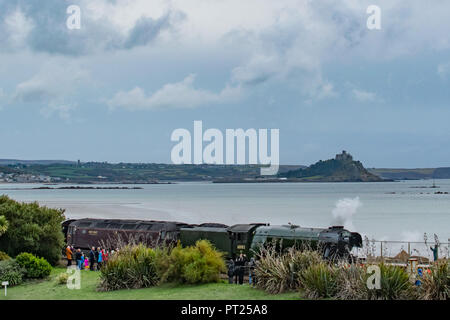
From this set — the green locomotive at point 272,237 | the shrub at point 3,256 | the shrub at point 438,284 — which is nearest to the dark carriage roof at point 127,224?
the green locomotive at point 272,237

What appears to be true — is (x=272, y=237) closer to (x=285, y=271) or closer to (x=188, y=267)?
(x=188, y=267)

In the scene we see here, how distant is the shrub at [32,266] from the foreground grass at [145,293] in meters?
0.90

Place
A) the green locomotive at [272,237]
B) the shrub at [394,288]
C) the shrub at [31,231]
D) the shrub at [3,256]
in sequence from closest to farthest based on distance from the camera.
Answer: the shrub at [394,288] → the shrub at [3,256] → the green locomotive at [272,237] → the shrub at [31,231]

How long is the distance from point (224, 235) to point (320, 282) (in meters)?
16.7

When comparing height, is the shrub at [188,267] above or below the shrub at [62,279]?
above

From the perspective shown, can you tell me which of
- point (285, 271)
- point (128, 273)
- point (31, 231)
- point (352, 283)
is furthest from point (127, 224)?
point (352, 283)

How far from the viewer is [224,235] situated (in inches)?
1458

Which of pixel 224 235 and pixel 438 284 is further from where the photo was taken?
pixel 224 235

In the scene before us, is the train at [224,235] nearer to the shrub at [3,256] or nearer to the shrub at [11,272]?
the shrub at [11,272]

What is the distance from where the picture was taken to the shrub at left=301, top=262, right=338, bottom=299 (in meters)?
20.7

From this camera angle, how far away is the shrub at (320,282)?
20.7 metres

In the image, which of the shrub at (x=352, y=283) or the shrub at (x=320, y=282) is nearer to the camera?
the shrub at (x=352, y=283)
